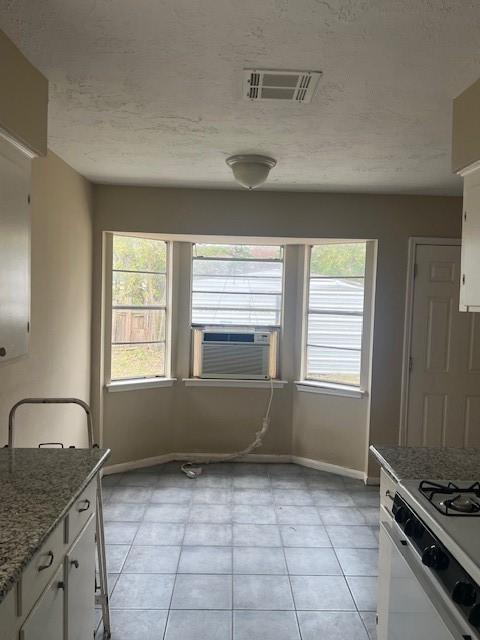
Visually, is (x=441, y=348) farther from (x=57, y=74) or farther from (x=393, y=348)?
(x=57, y=74)

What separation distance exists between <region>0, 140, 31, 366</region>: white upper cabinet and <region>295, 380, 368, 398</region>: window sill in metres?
3.02

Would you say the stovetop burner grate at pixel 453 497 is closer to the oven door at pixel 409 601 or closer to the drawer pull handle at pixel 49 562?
the oven door at pixel 409 601

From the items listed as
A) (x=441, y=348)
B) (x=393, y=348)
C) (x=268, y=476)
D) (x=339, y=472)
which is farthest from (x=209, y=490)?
(x=441, y=348)

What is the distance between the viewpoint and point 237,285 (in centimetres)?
475

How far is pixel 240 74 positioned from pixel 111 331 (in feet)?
9.12

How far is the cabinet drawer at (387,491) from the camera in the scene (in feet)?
6.57

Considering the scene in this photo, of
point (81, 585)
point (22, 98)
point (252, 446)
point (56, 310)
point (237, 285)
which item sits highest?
point (22, 98)

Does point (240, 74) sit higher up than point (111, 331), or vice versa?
point (240, 74)

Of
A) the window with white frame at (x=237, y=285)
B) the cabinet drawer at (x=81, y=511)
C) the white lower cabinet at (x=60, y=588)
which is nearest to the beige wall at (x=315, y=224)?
the window with white frame at (x=237, y=285)

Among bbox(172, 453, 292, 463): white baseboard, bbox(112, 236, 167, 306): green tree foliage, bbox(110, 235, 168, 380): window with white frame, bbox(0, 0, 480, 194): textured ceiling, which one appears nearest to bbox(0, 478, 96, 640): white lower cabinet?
bbox(0, 0, 480, 194): textured ceiling

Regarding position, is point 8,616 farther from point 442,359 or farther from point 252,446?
point 442,359

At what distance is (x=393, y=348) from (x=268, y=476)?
5.04ft

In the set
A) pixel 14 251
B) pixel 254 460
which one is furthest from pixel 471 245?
pixel 254 460

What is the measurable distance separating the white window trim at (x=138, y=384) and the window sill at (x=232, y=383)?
0.17 metres
